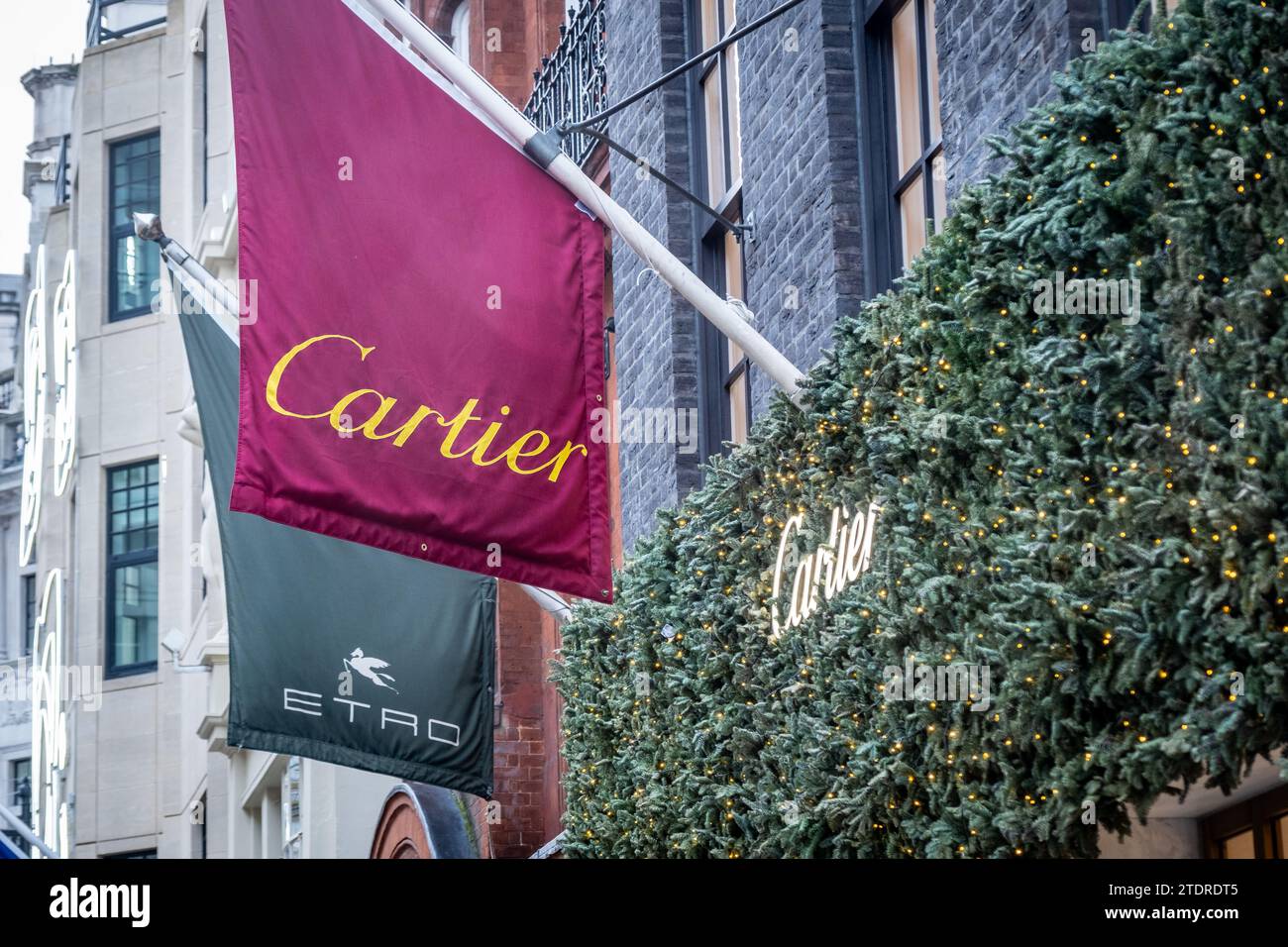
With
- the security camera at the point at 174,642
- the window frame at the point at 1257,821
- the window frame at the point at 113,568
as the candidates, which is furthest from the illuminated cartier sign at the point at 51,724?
the window frame at the point at 1257,821

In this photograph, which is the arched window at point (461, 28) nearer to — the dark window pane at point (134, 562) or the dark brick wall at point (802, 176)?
the dark brick wall at point (802, 176)

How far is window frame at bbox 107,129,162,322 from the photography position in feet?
126

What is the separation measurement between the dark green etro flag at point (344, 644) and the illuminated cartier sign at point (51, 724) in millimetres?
25266

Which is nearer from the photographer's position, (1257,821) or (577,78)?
(1257,821)

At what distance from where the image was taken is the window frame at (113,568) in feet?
123

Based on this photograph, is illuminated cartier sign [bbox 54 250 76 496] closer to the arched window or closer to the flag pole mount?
the arched window

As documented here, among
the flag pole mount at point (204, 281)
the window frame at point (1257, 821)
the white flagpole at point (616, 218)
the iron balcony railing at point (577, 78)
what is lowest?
the window frame at point (1257, 821)

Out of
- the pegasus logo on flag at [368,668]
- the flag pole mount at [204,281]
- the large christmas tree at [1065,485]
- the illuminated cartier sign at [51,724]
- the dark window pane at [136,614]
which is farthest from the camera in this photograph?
the illuminated cartier sign at [51,724]

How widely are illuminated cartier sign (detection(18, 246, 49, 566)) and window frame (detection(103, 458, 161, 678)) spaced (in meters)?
5.53

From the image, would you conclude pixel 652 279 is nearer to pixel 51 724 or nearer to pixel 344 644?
pixel 344 644

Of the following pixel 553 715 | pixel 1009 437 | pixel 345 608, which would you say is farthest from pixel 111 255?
pixel 1009 437

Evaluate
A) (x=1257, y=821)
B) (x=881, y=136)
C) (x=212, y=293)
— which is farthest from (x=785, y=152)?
(x=1257, y=821)

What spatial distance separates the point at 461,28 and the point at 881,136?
39.9ft

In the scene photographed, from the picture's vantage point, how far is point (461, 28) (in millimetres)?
22609
